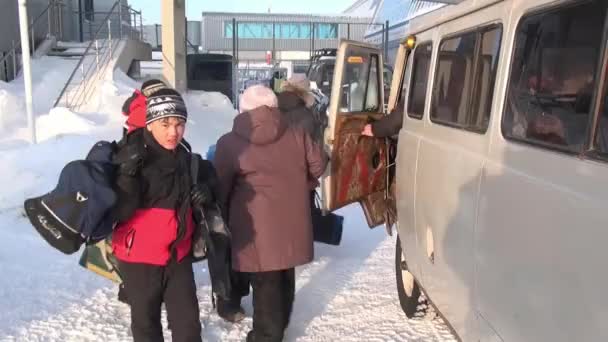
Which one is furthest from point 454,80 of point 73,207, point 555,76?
point 73,207

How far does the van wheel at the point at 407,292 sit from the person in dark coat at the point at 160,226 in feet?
5.90

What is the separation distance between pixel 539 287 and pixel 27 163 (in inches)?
283

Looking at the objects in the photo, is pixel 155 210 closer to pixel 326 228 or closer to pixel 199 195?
pixel 199 195

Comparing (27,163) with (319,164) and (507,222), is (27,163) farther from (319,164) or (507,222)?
(507,222)

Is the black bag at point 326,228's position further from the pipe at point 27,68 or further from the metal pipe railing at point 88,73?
the metal pipe railing at point 88,73

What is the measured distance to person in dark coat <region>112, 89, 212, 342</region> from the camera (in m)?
2.87

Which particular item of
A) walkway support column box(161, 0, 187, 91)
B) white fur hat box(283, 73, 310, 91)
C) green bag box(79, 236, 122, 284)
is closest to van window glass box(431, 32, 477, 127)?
white fur hat box(283, 73, 310, 91)

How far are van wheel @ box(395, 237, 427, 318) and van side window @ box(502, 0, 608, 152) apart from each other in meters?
2.19

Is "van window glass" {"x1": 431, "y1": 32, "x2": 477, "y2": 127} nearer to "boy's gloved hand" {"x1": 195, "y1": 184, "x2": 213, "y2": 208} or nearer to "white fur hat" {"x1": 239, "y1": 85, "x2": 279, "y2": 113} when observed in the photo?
"white fur hat" {"x1": 239, "y1": 85, "x2": 279, "y2": 113}

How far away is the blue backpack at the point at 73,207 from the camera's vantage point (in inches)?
98.8

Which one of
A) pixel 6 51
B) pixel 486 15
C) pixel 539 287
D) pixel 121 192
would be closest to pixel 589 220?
pixel 539 287

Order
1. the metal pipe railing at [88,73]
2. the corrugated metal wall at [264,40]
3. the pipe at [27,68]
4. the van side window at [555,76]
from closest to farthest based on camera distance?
1. the van side window at [555,76]
2. the pipe at [27,68]
3. the metal pipe railing at [88,73]
4. the corrugated metal wall at [264,40]

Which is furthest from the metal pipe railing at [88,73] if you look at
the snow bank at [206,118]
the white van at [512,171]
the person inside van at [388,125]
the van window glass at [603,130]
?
the van window glass at [603,130]

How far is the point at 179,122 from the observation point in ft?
9.57
